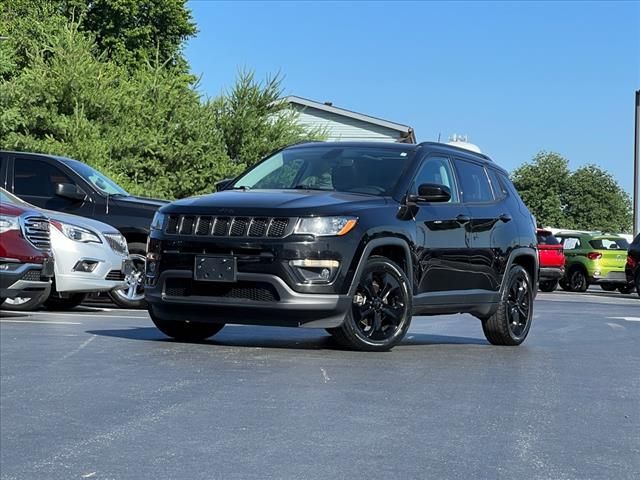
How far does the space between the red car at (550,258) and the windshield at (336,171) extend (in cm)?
2112

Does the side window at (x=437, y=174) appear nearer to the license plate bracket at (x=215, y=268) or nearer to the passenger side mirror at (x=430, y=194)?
the passenger side mirror at (x=430, y=194)

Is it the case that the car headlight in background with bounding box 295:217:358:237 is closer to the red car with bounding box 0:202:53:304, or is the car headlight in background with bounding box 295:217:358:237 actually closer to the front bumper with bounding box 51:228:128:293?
the red car with bounding box 0:202:53:304

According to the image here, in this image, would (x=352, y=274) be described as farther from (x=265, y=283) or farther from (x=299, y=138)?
(x=299, y=138)

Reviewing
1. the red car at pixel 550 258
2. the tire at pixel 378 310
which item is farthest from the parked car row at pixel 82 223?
the red car at pixel 550 258

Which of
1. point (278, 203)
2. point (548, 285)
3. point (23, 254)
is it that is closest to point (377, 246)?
point (278, 203)

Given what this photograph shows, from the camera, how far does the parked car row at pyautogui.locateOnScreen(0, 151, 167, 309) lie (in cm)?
1360

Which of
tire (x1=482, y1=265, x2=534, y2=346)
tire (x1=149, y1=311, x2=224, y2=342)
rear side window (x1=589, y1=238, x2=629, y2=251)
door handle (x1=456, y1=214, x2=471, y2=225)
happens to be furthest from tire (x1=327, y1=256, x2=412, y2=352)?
rear side window (x1=589, y1=238, x2=629, y2=251)

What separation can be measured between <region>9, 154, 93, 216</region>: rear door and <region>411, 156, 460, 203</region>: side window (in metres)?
6.25

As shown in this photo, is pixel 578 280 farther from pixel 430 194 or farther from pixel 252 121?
pixel 430 194

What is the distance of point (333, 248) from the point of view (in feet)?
28.8

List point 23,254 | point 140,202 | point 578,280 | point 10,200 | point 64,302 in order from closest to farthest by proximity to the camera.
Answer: point 23,254
point 10,200
point 64,302
point 140,202
point 578,280

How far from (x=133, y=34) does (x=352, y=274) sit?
161 feet

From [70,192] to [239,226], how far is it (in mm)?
6722

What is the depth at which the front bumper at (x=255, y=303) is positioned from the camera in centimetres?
864
